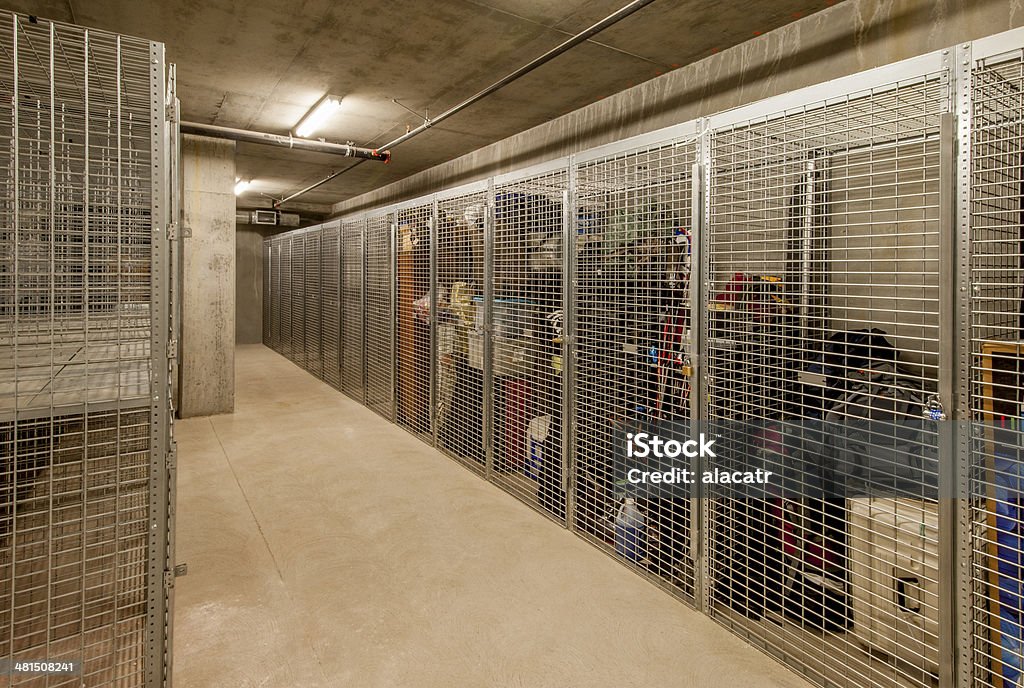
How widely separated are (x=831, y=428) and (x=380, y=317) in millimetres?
4787

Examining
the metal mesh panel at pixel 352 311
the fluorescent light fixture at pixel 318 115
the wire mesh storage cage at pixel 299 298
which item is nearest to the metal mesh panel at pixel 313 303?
the wire mesh storage cage at pixel 299 298

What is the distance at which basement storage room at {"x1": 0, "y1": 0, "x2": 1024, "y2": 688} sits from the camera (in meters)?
1.80

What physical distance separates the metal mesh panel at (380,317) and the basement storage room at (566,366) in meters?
0.43

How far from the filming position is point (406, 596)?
2723 mm

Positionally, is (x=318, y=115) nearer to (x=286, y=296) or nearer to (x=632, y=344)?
(x=632, y=344)

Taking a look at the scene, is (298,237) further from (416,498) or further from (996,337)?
(996,337)

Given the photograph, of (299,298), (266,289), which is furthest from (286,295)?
(266,289)

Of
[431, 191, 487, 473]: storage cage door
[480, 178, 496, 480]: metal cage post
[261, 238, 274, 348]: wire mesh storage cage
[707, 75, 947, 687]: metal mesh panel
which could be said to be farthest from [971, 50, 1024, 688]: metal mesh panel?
[261, 238, 274, 348]: wire mesh storage cage

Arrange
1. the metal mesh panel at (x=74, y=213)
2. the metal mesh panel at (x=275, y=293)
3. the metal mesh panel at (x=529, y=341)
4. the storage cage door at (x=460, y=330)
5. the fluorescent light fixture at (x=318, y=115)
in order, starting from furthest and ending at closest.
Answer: the metal mesh panel at (x=275, y=293) < the fluorescent light fixture at (x=318, y=115) < the storage cage door at (x=460, y=330) < the metal mesh panel at (x=529, y=341) < the metal mesh panel at (x=74, y=213)

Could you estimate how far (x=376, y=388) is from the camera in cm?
633

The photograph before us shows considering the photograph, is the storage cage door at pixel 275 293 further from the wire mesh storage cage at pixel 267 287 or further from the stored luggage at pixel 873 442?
the stored luggage at pixel 873 442

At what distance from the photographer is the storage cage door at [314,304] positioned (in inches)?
322

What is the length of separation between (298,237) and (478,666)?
8119 mm

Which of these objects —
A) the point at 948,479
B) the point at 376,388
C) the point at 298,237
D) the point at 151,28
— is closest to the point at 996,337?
the point at 948,479
